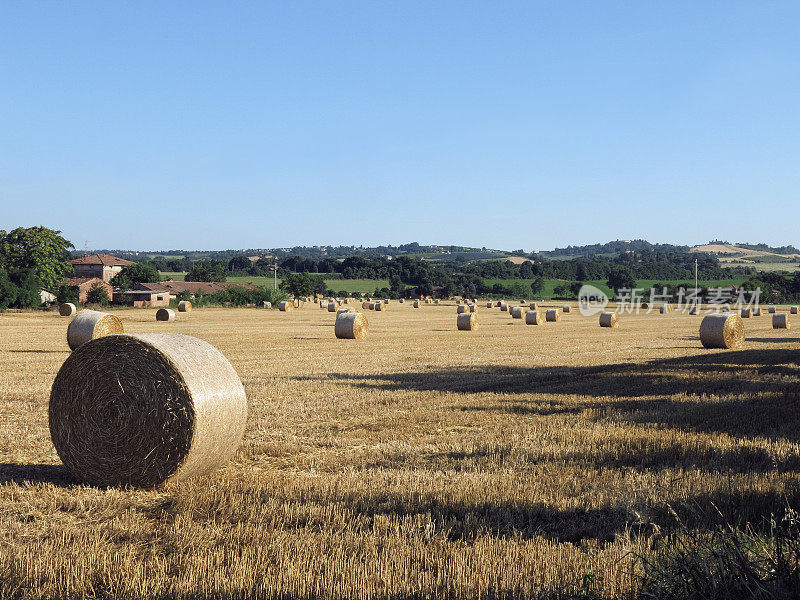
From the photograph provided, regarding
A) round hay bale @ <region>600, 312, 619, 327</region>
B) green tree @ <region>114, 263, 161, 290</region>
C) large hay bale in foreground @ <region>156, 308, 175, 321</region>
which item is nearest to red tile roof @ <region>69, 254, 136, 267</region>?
green tree @ <region>114, 263, 161, 290</region>

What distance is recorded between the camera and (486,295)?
107625 mm

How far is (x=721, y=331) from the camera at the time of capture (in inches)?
1038

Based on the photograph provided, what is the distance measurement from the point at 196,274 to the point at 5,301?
80428 mm

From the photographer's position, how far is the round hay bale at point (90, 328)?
80.1ft

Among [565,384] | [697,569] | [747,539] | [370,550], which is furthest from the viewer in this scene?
[565,384]

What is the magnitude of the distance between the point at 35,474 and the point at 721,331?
23344mm

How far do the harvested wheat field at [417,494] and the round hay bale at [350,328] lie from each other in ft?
51.8

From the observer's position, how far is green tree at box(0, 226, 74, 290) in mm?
76562

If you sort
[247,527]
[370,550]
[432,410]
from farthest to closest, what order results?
[432,410] → [247,527] → [370,550]

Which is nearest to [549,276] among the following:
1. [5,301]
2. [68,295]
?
[68,295]

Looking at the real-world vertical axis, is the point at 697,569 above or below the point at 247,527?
above

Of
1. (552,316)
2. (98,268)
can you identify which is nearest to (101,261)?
(98,268)

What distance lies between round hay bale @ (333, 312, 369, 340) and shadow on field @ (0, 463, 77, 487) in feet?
75.2

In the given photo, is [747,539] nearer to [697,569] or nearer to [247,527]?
[697,569]
